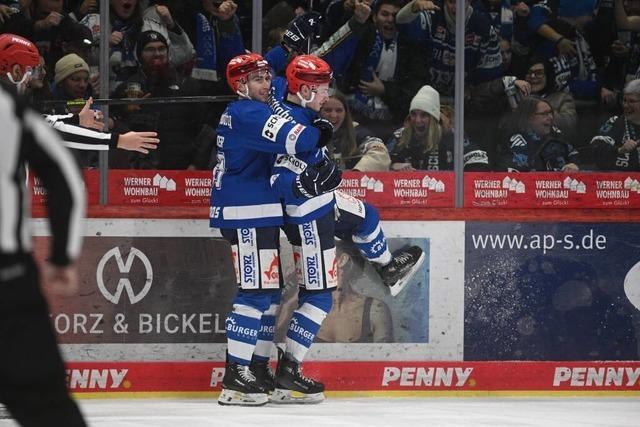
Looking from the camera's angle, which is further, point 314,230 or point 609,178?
point 609,178

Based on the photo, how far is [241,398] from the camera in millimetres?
5973

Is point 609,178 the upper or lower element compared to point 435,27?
lower

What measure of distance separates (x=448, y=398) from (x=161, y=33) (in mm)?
2149

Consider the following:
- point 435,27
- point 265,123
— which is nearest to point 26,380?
point 265,123

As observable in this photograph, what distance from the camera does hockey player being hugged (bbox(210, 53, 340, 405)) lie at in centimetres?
590

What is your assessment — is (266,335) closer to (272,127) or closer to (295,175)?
(295,175)

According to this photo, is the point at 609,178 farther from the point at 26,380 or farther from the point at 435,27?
the point at 26,380

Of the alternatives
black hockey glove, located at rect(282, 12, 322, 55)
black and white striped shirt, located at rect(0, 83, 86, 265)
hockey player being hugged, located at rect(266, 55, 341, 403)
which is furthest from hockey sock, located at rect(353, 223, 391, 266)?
black and white striped shirt, located at rect(0, 83, 86, 265)

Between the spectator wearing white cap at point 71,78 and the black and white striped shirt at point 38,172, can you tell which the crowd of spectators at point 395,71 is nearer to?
the spectator wearing white cap at point 71,78

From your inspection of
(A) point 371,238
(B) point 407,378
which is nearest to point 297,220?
(A) point 371,238

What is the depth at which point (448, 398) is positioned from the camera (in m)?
6.35

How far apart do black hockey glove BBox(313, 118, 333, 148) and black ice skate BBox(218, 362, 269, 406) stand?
41.3 inches

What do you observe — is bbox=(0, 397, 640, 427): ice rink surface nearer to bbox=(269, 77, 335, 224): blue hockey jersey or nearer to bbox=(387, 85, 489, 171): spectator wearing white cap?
bbox=(269, 77, 335, 224): blue hockey jersey

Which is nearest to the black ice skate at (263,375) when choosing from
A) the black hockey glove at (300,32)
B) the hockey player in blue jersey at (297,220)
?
the hockey player in blue jersey at (297,220)
